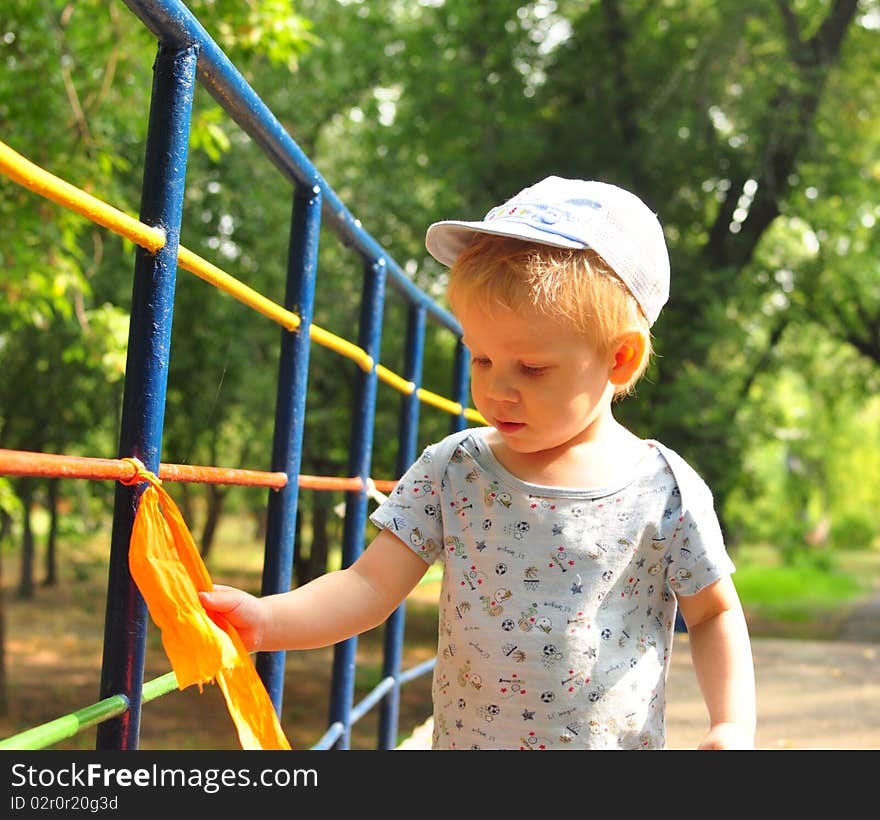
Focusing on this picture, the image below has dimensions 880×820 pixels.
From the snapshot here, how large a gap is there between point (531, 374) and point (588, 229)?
0.62 ft

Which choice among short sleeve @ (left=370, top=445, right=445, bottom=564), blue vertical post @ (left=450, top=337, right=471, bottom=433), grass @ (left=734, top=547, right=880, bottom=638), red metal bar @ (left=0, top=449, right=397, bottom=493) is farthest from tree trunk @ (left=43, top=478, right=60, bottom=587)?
short sleeve @ (left=370, top=445, right=445, bottom=564)

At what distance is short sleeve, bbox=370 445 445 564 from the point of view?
1516 millimetres

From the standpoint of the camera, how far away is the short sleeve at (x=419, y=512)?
59.7 inches

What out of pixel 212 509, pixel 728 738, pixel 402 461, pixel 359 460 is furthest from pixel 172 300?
pixel 212 509

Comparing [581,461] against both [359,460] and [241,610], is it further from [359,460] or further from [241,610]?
[359,460]

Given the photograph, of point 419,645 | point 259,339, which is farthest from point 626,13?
point 419,645

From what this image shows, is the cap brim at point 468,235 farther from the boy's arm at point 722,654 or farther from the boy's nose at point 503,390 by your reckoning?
the boy's arm at point 722,654

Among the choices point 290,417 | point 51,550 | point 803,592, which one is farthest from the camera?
point 803,592

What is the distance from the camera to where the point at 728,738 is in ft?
4.49

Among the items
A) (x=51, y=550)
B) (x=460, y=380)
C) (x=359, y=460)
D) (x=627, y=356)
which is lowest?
(x=51, y=550)

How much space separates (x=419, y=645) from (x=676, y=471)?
1320 centimetres

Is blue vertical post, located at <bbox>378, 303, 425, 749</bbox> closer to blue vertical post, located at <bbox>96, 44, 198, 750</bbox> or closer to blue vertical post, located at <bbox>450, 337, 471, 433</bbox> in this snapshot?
blue vertical post, located at <bbox>450, 337, 471, 433</bbox>

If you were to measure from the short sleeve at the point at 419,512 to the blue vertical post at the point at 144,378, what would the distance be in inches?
13.3

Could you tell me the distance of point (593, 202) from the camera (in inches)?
57.1
